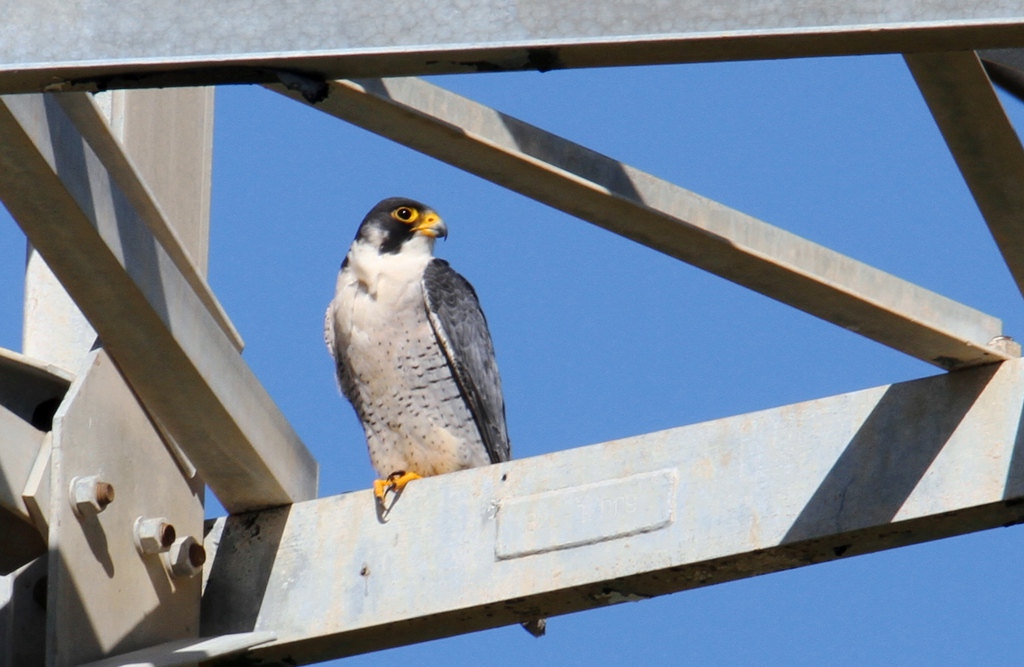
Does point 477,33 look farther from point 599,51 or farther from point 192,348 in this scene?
point 192,348

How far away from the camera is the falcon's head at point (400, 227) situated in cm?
604

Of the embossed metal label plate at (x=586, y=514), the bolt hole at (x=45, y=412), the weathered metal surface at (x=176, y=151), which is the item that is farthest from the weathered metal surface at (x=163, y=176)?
the embossed metal label plate at (x=586, y=514)

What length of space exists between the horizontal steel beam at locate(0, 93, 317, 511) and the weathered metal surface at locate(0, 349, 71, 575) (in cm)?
26

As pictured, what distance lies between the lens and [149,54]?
6.84 feet

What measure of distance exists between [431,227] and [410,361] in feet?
1.90

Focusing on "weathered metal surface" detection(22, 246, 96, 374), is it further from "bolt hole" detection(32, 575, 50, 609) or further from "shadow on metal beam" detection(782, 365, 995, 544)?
"shadow on metal beam" detection(782, 365, 995, 544)

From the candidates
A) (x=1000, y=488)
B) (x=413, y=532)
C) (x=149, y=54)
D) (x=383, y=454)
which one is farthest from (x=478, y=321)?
(x=149, y=54)

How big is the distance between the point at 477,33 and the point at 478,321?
4.07 metres

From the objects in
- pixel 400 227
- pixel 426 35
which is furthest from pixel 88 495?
pixel 400 227

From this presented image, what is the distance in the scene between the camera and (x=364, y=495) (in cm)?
396

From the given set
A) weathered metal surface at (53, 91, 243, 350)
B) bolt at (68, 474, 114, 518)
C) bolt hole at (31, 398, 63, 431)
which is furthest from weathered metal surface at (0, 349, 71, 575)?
weathered metal surface at (53, 91, 243, 350)

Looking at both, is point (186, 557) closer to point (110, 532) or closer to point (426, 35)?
point (110, 532)

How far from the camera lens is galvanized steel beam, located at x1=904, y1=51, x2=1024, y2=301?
2.55 m

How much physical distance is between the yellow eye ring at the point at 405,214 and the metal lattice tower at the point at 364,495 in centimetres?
180
